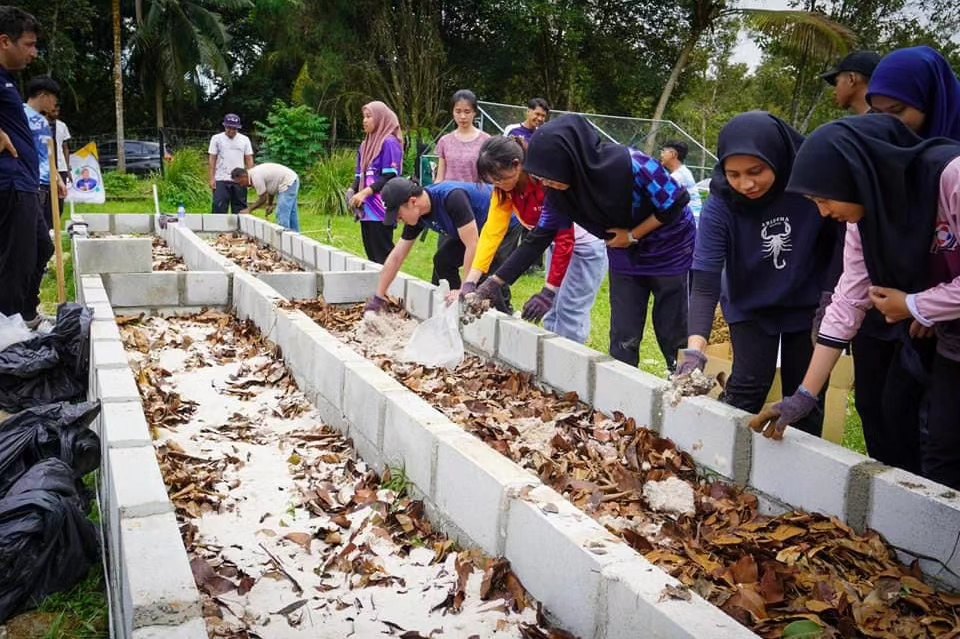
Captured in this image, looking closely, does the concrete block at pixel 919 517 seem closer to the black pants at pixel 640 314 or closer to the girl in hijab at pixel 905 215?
the girl in hijab at pixel 905 215

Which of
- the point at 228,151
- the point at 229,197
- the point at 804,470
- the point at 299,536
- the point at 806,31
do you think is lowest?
→ the point at 299,536

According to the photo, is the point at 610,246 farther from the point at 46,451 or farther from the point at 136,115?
the point at 136,115

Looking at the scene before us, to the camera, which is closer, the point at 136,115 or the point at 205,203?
the point at 205,203

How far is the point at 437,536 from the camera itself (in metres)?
3.07

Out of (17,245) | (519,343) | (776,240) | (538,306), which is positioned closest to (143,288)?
(17,245)

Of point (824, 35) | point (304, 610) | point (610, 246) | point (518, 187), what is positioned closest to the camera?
point (304, 610)

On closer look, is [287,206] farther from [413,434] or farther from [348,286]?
[413,434]

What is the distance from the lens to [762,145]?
115 inches

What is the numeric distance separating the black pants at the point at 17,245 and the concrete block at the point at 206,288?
1.42m

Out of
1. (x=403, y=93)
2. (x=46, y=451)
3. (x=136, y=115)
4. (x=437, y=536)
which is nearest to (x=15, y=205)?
(x=46, y=451)

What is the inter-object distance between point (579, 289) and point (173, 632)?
356cm

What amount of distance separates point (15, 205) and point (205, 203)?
44.9ft

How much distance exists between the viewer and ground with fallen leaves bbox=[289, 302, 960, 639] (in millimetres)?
2268

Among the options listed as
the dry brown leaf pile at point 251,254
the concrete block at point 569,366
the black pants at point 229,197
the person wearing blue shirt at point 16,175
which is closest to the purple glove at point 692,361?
the concrete block at point 569,366
